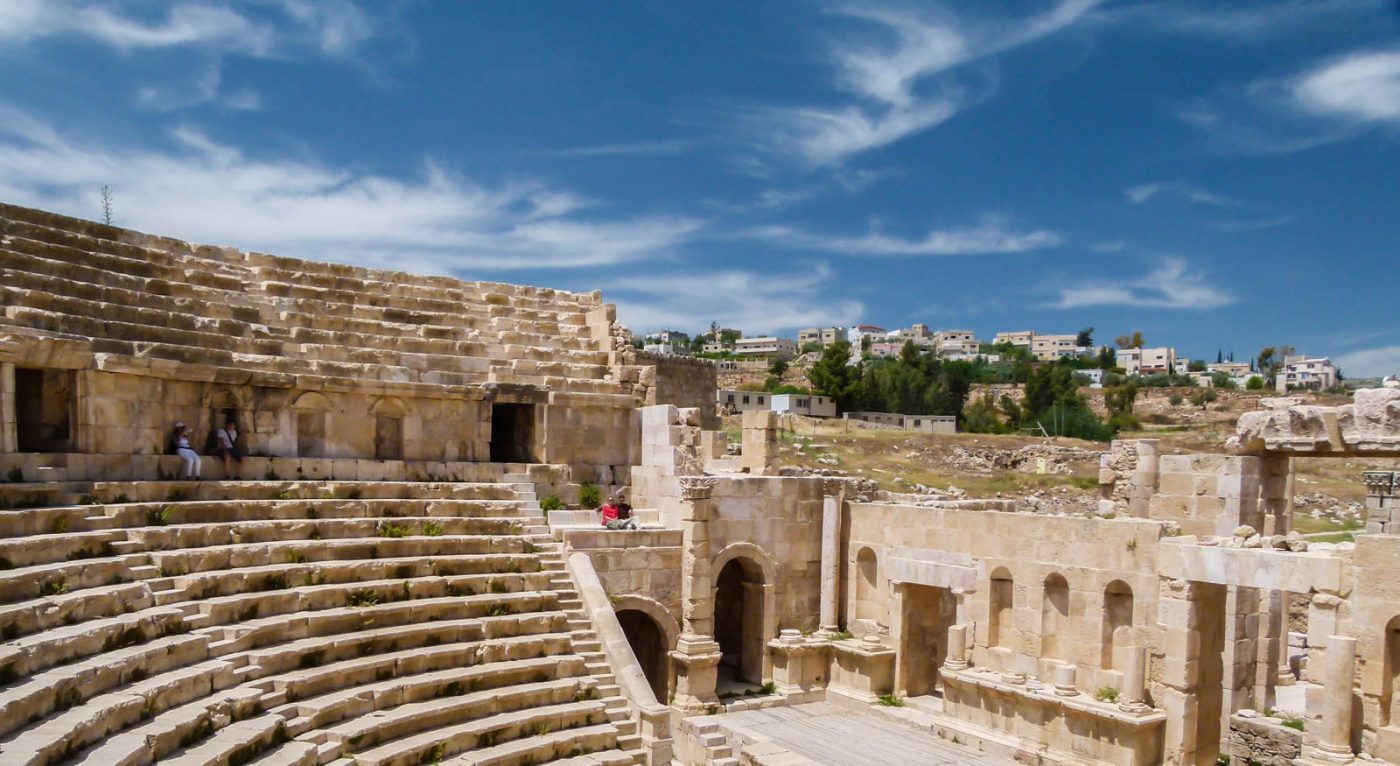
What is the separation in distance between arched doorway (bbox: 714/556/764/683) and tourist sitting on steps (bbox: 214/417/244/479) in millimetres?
8297

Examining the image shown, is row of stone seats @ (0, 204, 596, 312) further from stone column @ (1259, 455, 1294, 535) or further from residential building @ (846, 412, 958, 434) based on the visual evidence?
residential building @ (846, 412, 958, 434)

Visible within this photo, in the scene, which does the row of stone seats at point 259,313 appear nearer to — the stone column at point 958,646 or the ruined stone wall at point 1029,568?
the ruined stone wall at point 1029,568

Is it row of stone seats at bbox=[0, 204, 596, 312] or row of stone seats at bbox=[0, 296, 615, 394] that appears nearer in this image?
row of stone seats at bbox=[0, 296, 615, 394]

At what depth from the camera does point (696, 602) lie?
16.5 meters

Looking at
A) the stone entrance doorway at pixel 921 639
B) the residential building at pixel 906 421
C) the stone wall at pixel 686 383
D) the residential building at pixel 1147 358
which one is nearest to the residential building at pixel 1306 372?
the residential building at pixel 1147 358

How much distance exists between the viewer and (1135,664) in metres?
13.2

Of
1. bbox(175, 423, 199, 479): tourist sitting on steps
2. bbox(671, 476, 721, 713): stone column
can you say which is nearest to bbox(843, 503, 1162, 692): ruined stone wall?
bbox(671, 476, 721, 713): stone column

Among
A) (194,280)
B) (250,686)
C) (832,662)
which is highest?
(194,280)

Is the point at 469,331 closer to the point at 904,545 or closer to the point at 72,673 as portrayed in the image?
the point at 904,545

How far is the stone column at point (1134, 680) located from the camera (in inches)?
518

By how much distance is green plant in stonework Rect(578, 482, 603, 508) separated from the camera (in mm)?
17641

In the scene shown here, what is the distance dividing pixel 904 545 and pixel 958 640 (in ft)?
6.81

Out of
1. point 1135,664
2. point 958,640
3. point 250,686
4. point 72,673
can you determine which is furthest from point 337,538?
point 1135,664

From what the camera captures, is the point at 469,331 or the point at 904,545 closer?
the point at 904,545
